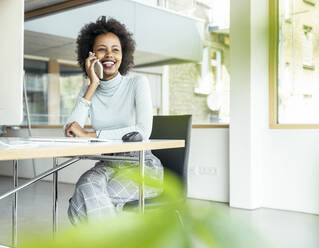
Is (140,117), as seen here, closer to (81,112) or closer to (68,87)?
(81,112)

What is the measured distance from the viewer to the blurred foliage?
0.21 m

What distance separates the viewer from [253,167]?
377cm

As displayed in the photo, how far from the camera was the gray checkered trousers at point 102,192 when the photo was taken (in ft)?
5.62

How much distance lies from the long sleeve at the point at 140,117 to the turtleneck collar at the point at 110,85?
13cm

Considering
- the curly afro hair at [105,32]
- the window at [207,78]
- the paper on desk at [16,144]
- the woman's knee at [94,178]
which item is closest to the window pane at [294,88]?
the window at [207,78]

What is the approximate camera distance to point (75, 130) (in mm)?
1978

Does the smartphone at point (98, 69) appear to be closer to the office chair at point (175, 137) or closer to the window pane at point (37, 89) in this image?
the office chair at point (175, 137)

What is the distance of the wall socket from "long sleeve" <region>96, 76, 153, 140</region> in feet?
6.95

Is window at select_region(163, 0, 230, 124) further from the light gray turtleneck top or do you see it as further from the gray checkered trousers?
the gray checkered trousers

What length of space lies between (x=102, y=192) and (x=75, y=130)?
1.20 ft

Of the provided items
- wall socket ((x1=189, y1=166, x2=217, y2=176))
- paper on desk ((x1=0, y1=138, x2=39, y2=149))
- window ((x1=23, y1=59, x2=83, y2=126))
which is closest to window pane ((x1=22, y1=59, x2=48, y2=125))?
window ((x1=23, y1=59, x2=83, y2=126))

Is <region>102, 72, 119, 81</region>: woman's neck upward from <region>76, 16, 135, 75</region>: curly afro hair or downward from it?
downward

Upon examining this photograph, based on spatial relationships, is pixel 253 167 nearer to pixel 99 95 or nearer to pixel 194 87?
pixel 194 87

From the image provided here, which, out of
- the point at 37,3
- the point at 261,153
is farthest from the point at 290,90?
the point at 37,3
